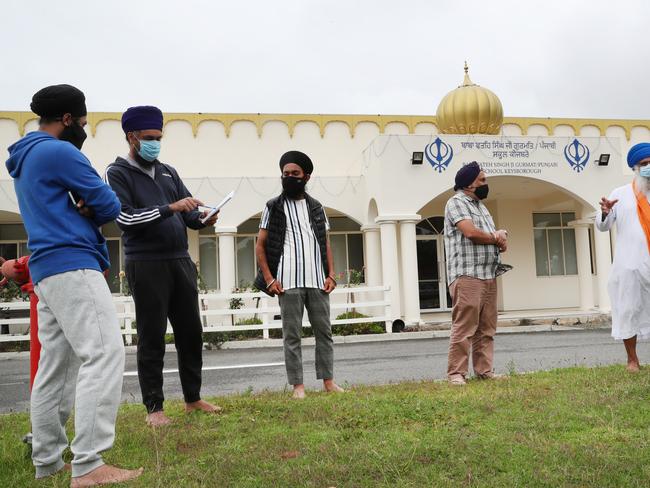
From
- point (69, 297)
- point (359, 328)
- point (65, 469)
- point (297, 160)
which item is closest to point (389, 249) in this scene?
point (359, 328)

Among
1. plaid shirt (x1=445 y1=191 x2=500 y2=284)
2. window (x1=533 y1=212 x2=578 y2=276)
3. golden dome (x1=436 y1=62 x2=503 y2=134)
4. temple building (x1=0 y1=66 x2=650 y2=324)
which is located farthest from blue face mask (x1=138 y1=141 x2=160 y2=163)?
window (x1=533 y1=212 x2=578 y2=276)

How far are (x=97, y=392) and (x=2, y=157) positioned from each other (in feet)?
51.7

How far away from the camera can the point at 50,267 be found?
2.91 m

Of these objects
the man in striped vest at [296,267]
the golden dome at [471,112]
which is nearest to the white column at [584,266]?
the golden dome at [471,112]

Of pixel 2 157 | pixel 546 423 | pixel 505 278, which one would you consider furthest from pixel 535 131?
pixel 546 423

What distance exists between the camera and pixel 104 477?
2.86m

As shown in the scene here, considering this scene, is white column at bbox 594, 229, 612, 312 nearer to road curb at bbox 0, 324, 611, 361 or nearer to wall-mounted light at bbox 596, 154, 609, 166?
road curb at bbox 0, 324, 611, 361

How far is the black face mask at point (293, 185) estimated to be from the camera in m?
5.12

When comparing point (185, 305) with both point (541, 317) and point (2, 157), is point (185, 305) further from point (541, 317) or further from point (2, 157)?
point (2, 157)

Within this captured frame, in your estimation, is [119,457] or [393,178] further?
[393,178]

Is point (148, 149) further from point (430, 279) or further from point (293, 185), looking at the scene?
point (430, 279)

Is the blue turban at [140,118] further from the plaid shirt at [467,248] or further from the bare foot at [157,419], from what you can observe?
the plaid shirt at [467,248]

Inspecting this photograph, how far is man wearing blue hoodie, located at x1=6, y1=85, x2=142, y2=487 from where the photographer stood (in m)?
2.86

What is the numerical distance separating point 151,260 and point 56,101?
49.4 inches
